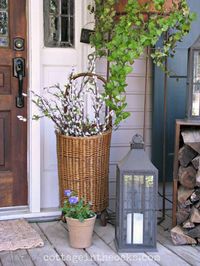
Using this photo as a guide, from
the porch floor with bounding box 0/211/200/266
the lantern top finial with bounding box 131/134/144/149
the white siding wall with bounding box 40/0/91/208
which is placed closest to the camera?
the porch floor with bounding box 0/211/200/266

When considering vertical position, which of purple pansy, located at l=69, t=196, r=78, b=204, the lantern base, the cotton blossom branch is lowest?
the lantern base

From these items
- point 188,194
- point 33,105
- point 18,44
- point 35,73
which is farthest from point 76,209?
point 18,44

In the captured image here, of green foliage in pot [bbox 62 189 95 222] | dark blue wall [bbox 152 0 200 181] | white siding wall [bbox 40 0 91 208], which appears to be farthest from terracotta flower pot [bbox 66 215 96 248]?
dark blue wall [bbox 152 0 200 181]

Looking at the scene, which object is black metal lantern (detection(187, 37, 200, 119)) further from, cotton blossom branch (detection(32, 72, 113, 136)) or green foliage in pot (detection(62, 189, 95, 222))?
green foliage in pot (detection(62, 189, 95, 222))

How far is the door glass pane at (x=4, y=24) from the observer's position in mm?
2887

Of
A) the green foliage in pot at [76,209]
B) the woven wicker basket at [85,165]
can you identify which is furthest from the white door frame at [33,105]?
the green foliage in pot at [76,209]

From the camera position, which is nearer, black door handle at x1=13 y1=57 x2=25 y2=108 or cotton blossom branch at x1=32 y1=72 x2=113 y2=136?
cotton blossom branch at x1=32 y1=72 x2=113 y2=136

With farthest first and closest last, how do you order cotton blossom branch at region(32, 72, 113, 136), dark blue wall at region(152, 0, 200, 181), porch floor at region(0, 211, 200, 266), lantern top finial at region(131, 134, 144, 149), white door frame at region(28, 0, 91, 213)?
dark blue wall at region(152, 0, 200, 181), white door frame at region(28, 0, 91, 213), cotton blossom branch at region(32, 72, 113, 136), lantern top finial at region(131, 134, 144, 149), porch floor at region(0, 211, 200, 266)

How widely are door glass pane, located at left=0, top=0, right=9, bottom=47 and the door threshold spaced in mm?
1115

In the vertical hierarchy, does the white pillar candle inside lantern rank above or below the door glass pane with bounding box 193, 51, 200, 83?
below

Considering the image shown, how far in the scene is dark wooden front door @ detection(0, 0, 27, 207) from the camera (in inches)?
114

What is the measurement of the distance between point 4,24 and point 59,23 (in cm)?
37

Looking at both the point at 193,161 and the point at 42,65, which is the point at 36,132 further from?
the point at 193,161

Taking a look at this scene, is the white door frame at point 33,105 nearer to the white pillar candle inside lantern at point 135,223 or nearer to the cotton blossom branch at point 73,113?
the cotton blossom branch at point 73,113
